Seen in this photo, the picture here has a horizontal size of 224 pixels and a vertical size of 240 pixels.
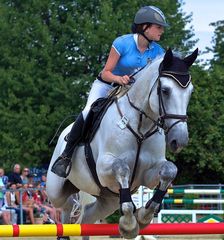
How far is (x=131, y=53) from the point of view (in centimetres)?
709

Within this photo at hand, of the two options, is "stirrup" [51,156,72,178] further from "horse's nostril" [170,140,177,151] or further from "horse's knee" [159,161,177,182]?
"horse's nostril" [170,140,177,151]

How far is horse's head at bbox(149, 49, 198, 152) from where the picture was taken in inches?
231

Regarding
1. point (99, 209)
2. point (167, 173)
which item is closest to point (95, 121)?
point (167, 173)

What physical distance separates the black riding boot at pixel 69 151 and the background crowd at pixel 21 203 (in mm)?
7162

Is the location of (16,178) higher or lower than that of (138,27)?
lower

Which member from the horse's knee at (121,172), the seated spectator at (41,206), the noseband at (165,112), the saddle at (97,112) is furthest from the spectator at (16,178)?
the noseband at (165,112)

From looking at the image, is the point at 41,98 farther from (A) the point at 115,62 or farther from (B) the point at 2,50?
(A) the point at 115,62

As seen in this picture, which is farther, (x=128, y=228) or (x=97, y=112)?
(x=97, y=112)

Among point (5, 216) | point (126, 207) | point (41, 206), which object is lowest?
point (41, 206)

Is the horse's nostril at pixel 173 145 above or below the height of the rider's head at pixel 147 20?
below

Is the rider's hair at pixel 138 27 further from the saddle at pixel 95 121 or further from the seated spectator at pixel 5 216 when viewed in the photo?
the seated spectator at pixel 5 216

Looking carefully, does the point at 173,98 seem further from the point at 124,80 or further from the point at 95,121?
the point at 95,121

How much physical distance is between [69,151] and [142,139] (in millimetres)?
1058

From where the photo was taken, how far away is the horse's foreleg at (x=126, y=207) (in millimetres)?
6203
